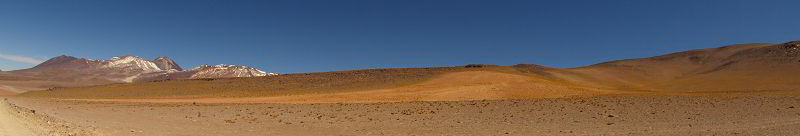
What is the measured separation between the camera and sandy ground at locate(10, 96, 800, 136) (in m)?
20.1

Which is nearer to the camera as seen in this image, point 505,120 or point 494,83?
point 505,120

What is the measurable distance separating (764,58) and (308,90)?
54.2 m

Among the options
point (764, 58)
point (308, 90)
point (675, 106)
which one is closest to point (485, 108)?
point (675, 106)

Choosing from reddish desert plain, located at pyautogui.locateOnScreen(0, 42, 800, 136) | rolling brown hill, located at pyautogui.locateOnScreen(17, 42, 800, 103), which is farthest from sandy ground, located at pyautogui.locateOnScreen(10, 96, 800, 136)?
rolling brown hill, located at pyautogui.locateOnScreen(17, 42, 800, 103)

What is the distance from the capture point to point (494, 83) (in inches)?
2178

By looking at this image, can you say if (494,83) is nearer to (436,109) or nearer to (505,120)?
(436,109)

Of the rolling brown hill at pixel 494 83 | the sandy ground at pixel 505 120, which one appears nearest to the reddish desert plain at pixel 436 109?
the sandy ground at pixel 505 120

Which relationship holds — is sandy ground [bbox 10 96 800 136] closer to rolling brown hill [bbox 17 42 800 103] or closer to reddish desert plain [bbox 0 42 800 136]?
reddish desert plain [bbox 0 42 800 136]

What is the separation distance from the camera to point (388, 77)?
64.9 metres

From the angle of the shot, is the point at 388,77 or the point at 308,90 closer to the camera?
the point at 308,90

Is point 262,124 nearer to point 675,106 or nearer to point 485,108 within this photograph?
point 485,108

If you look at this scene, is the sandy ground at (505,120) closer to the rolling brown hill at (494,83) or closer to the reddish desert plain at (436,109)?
the reddish desert plain at (436,109)

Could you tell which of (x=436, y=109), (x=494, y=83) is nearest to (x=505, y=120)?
(x=436, y=109)

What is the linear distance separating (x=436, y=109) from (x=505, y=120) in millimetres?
6697
